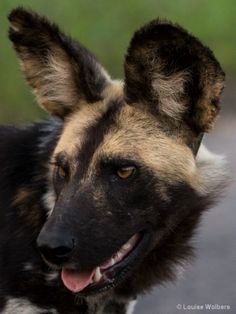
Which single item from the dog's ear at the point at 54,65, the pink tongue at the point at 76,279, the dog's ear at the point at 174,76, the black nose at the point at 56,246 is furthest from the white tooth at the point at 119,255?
the dog's ear at the point at 54,65

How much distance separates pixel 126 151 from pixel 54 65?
1.96ft

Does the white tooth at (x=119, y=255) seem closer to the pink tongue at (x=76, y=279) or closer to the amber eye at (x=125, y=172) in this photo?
the pink tongue at (x=76, y=279)

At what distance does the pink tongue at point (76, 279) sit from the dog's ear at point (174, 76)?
718mm

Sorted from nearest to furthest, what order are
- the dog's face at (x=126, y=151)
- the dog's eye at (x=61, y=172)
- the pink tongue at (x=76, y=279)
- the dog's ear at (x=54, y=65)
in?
the dog's face at (x=126, y=151) < the pink tongue at (x=76, y=279) < the dog's eye at (x=61, y=172) < the dog's ear at (x=54, y=65)

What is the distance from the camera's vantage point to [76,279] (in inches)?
146

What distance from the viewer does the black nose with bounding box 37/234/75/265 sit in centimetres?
346

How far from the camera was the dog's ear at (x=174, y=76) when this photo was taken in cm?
359

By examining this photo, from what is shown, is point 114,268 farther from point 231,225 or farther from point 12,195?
point 231,225

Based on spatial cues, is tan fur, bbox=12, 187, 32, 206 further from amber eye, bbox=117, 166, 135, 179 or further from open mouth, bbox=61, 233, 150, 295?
amber eye, bbox=117, 166, 135, 179

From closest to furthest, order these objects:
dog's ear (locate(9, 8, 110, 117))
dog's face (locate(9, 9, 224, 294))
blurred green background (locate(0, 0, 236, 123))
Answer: dog's face (locate(9, 9, 224, 294))
dog's ear (locate(9, 8, 110, 117))
blurred green background (locate(0, 0, 236, 123))

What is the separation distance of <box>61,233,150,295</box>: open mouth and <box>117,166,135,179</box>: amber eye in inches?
10.1

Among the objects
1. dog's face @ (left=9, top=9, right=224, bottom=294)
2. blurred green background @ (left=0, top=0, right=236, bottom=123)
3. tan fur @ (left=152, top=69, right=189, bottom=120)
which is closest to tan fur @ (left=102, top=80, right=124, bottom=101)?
dog's face @ (left=9, top=9, right=224, bottom=294)

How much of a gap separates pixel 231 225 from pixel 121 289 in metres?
1.93

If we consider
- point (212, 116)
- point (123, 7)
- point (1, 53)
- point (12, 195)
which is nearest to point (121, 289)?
point (12, 195)
